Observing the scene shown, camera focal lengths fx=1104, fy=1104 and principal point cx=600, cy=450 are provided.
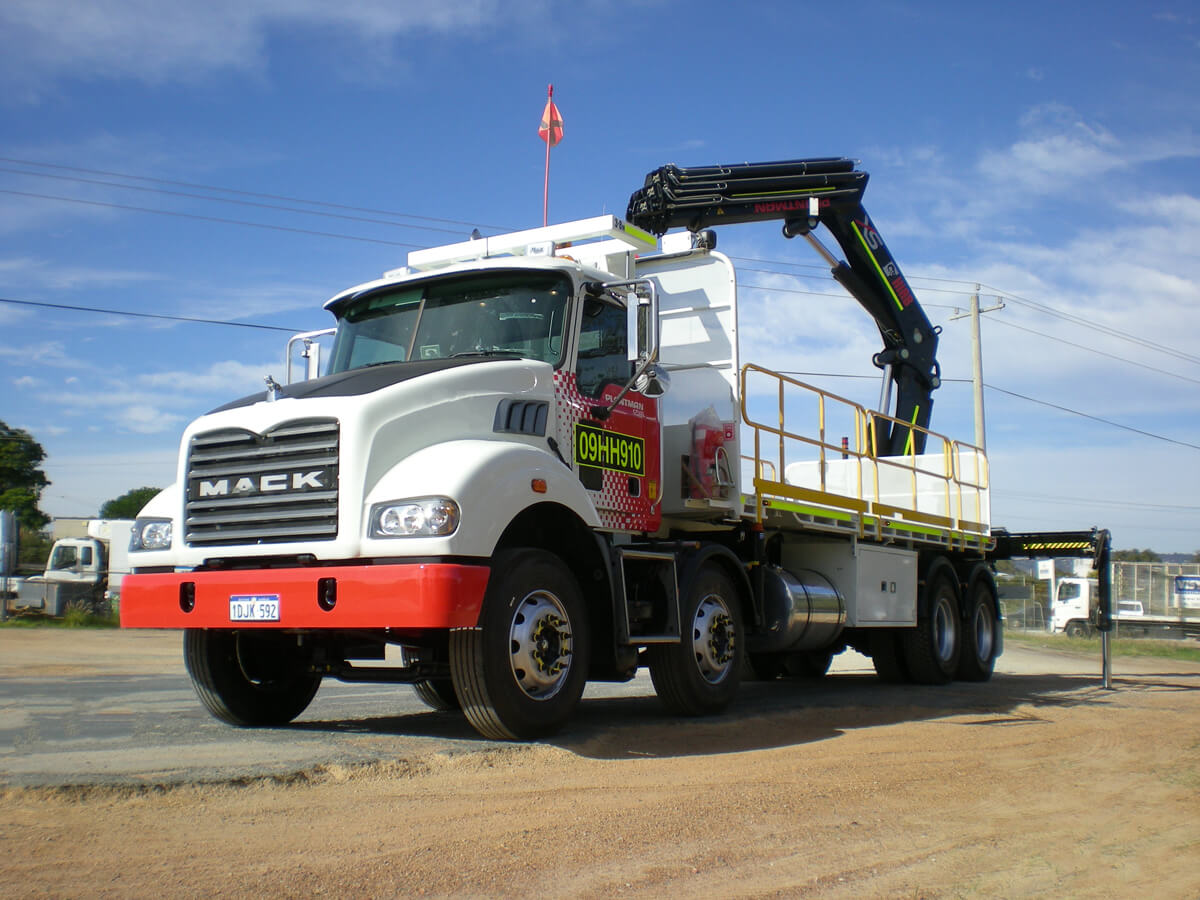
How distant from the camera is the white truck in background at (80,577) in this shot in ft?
89.9

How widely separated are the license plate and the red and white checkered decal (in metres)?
2.21

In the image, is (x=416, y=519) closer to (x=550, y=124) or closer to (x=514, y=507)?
(x=514, y=507)

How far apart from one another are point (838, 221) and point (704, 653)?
707 centimetres

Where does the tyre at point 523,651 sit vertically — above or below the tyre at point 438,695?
above

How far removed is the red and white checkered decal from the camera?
7.72 m

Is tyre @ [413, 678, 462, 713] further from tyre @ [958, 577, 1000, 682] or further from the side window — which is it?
tyre @ [958, 577, 1000, 682]

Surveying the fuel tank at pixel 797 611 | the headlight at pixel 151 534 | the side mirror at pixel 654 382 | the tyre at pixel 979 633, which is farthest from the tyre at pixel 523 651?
the tyre at pixel 979 633

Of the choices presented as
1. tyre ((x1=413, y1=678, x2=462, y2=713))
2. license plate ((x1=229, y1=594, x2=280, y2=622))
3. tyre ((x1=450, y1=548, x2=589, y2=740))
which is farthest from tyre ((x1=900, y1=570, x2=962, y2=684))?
license plate ((x1=229, y1=594, x2=280, y2=622))

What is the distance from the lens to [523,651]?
6742mm

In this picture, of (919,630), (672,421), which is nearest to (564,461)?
(672,421)

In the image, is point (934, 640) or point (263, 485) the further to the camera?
point (934, 640)

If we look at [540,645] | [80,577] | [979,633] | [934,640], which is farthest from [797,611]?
[80,577]

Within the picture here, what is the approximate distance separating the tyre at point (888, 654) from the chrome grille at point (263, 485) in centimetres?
852

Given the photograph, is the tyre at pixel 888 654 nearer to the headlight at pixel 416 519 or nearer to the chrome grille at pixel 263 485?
the headlight at pixel 416 519
